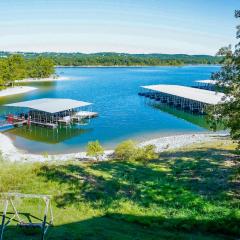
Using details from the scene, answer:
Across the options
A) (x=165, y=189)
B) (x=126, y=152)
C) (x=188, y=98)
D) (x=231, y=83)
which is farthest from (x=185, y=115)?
(x=231, y=83)

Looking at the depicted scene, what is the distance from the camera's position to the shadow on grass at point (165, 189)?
10.9 meters

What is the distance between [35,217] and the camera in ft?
35.1

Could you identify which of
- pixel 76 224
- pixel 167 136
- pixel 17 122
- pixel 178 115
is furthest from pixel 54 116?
pixel 76 224

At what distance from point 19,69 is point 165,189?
7769 centimetres

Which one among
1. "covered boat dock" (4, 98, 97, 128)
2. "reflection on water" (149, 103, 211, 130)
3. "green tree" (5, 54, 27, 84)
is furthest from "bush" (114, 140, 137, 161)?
"green tree" (5, 54, 27, 84)

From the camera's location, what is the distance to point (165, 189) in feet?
45.2

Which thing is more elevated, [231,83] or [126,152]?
[231,83]

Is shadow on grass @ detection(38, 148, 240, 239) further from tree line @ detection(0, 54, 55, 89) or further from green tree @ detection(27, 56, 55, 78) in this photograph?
green tree @ detection(27, 56, 55, 78)

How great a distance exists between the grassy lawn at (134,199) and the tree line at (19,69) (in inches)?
2331

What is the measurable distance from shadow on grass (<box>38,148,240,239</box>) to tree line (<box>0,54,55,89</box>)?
5889 centimetres

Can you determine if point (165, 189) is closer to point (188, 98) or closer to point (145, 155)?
point (145, 155)

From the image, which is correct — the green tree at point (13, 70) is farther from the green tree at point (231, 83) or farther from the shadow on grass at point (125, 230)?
the shadow on grass at point (125, 230)

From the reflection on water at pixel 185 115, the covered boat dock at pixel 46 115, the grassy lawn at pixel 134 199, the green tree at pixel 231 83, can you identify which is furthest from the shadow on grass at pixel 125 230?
the reflection on water at pixel 185 115

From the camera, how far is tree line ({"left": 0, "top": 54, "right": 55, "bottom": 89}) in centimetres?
7812
